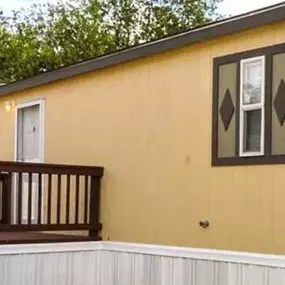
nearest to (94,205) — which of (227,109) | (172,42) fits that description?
(172,42)

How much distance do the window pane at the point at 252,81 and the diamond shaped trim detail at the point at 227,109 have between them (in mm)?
198

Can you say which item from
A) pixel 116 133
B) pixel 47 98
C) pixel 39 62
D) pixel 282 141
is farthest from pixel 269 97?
pixel 39 62

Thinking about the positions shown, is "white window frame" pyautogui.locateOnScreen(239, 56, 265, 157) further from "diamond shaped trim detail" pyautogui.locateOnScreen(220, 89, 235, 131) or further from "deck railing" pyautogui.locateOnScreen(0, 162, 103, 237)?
"deck railing" pyautogui.locateOnScreen(0, 162, 103, 237)

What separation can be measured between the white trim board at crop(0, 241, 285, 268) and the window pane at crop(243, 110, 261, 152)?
110 centimetres

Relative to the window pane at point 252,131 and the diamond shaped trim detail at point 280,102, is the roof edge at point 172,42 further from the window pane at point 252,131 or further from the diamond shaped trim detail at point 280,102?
the window pane at point 252,131

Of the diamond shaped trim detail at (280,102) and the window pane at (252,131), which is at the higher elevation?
the diamond shaped trim detail at (280,102)

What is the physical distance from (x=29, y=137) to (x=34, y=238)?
8.84ft

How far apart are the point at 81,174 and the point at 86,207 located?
0.51 m

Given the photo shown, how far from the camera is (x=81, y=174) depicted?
351 inches

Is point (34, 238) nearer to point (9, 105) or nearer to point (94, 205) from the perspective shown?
point (94, 205)

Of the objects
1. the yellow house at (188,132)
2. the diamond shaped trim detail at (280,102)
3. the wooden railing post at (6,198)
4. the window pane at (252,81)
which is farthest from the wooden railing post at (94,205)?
the diamond shaped trim detail at (280,102)

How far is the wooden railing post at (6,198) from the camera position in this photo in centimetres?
860

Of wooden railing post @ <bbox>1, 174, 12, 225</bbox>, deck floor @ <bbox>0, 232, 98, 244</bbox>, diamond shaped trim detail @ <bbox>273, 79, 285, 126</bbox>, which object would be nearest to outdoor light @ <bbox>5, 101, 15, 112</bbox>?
wooden railing post @ <bbox>1, 174, 12, 225</bbox>

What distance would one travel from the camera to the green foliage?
25.6 metres
